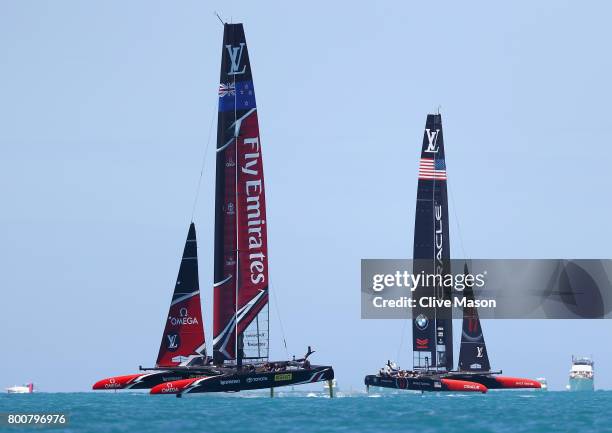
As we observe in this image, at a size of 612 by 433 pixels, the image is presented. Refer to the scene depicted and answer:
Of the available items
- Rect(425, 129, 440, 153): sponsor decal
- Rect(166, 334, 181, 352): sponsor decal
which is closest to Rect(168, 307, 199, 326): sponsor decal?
Rect(166, 334, 181, 352): sponsor decal

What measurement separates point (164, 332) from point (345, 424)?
77.4 feet

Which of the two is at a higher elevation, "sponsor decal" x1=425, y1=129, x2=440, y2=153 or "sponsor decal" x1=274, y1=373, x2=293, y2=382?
"sponsor decal" x1=425, y1=129, x2=440, y2=153

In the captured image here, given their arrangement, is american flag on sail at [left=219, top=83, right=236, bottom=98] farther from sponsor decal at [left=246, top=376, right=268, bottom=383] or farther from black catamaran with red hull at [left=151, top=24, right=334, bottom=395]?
sponsor decal at [left=246, top=376, right=268, bottom=383]

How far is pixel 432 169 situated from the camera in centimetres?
9794

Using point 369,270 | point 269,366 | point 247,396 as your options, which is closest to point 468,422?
point 269,366

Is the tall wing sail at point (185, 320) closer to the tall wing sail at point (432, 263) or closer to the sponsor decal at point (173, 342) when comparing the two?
the sponsor decal at point (173, 342)

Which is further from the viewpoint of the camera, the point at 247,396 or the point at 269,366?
the point at 247,396

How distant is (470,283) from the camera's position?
313 ft

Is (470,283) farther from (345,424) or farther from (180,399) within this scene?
(345,424)

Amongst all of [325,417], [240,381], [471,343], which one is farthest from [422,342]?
[325,417]

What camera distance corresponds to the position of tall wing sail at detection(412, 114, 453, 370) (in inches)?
3770

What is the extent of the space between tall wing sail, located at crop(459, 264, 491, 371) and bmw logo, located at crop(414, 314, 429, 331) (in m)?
2.82

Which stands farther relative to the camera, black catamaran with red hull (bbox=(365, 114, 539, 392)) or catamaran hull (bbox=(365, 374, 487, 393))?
black catamaran with red hull (bbox=(365, 114, 539, 392))

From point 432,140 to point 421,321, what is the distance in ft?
42.7
